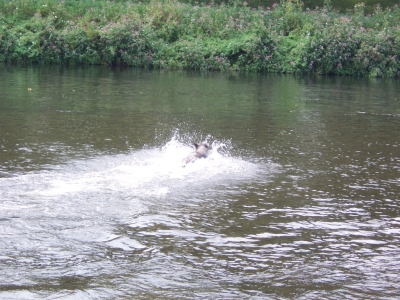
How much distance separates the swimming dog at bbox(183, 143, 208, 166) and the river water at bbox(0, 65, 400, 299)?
0.18m

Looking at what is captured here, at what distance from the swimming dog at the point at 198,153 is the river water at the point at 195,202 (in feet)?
0.58

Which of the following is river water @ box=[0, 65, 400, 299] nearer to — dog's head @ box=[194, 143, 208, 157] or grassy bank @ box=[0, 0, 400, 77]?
dog's head @ box=[194, 143, 208, 157]

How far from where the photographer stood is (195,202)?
398 inches

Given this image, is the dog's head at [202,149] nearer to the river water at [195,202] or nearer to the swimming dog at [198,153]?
the swimming dog at [198,153]

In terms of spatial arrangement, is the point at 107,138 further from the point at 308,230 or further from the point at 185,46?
the point at 185,46

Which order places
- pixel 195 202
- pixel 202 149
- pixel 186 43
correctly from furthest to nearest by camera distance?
pixel 186 43, pixel 202 149, pixel 195 202

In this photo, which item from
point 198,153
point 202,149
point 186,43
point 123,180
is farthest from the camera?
point 186,43

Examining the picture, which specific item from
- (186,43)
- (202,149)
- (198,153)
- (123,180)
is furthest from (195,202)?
(186,43)

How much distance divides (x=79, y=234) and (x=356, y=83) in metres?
25.1

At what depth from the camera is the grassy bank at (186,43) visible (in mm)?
35156

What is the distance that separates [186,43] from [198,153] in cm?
2463

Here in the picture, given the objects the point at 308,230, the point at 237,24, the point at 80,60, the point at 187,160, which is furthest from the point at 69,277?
the point at 237,24

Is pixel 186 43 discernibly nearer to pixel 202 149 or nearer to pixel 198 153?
pixel 202 149

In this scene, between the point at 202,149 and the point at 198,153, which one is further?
the point at 202,149
